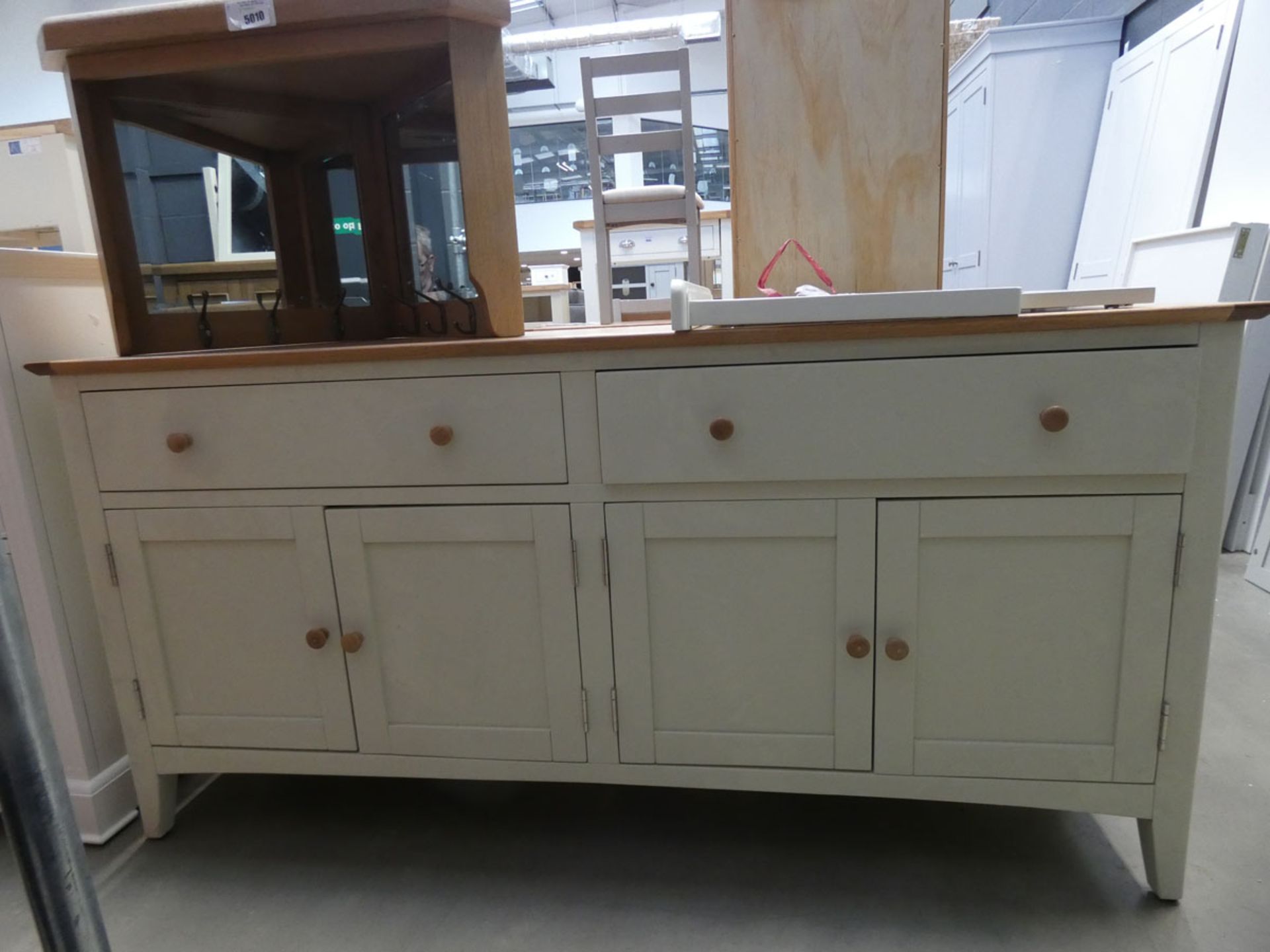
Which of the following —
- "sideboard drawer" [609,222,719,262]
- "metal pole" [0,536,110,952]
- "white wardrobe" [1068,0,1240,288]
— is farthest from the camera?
"sideboard drawer" [609,222,719,262]

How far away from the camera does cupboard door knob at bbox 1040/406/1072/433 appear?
913 mm

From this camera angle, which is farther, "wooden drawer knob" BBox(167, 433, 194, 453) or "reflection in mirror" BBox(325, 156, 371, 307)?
"reflection in mirror" BBox(325, 156, 371, 307)

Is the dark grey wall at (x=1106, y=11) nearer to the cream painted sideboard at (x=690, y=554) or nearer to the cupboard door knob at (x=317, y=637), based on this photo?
the cream painted sideboard at (x=690, y=554)

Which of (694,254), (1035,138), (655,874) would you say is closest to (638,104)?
(694,254)

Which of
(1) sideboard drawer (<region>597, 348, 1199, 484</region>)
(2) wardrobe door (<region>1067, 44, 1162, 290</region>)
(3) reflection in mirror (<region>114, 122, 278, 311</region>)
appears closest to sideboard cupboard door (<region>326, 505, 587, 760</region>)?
(1) sideboard drawer (<region>597, 348, 1199, 484</region>)

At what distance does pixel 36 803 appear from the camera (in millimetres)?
575

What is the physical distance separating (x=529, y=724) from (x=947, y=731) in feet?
1.98

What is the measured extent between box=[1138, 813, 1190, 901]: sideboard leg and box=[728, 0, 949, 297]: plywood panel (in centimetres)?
90

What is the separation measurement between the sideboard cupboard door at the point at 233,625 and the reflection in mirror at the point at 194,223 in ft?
1.29

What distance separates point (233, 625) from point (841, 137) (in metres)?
1.30

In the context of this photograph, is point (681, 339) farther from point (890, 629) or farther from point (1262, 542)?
point (1262, 542)

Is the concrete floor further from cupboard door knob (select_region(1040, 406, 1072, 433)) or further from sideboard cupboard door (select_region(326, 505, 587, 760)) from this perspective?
cupboard door knob (select_region(1040, 406, 1072, 433))

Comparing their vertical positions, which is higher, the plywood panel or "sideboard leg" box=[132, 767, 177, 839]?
the plywood panel

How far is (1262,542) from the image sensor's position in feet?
7.32
